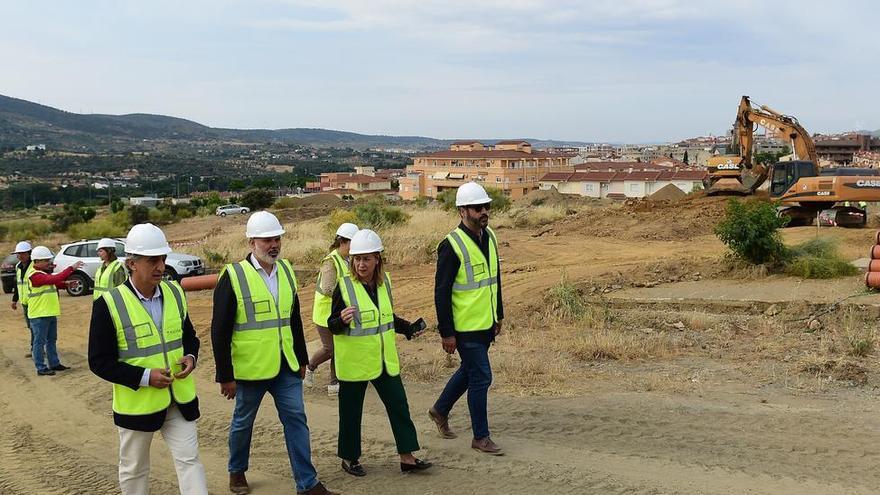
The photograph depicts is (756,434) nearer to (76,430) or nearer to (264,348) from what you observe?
(264,348)

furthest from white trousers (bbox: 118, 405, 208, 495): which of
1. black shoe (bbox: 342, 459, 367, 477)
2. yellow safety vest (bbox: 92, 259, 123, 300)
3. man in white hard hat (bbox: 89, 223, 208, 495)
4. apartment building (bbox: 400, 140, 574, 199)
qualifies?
apartment building (bbox: 400, 140, 574, 199)

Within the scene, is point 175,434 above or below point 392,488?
above

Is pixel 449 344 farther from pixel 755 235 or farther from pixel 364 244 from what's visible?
pixel 755 235

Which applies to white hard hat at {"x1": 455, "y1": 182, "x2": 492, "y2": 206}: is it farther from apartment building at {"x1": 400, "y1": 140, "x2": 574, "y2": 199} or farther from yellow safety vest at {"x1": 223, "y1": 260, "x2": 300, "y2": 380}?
apartment building at {"x1": 400, "y1": 140, "x2": 574, "y2": 199}

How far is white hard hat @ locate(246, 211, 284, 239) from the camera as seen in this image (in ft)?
17.1

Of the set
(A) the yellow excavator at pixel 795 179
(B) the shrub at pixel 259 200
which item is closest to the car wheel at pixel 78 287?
(A) the yellow excavator at pixel 795 179

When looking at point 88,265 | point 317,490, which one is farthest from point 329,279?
point 88,265

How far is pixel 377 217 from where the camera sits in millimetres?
25812

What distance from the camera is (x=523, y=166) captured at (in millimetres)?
82438

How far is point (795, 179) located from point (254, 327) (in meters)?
21.3

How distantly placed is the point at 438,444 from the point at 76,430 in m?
→ 3.67

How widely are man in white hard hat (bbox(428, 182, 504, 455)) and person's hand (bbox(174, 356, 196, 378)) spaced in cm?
191

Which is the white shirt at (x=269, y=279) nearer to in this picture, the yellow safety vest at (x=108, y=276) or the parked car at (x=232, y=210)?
the yellow safety vest at (x=108, y=276)

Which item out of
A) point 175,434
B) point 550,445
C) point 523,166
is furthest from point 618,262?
point 523,166
